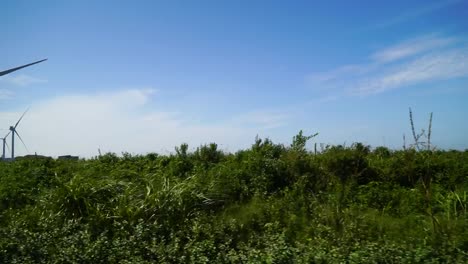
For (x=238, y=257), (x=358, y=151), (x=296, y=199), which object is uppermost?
(x=358, y=151)

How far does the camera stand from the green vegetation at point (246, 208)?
4875mm

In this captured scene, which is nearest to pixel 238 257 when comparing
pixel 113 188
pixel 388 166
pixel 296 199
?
pixel 296 199

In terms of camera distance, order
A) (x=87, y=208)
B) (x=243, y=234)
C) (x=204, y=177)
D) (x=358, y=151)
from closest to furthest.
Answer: (x=243, y=234) → (x=87, y=208) → (x=204, y=177) → (x=358, y=151)

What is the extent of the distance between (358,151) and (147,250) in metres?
5.66

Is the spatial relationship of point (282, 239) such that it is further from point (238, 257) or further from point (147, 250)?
point (147, 250)

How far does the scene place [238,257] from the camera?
4734 millimetres

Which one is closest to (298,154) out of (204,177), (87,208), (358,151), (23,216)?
(358,151)

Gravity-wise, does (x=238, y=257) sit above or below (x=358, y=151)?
below

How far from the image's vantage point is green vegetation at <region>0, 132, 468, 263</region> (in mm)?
4875

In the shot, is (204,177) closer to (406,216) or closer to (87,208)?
(87,208)

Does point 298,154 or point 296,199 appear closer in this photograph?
point 296,199

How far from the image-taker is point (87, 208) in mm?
6746

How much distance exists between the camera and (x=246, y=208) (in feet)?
23.2

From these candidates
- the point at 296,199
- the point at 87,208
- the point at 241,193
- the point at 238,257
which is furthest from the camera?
the point at 241,193
